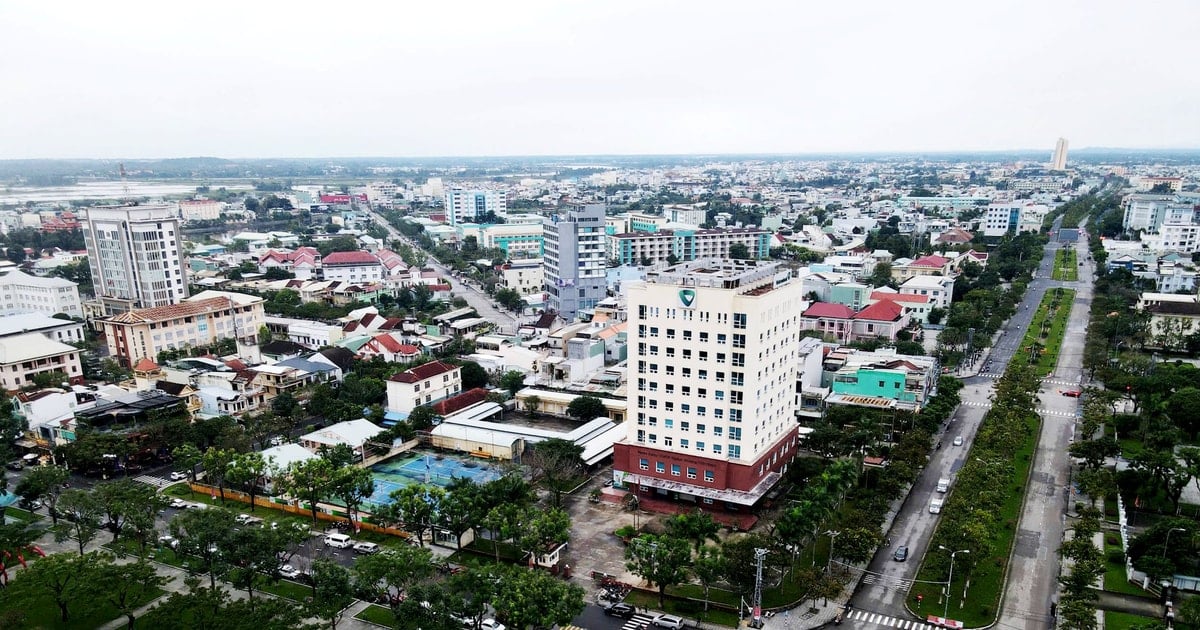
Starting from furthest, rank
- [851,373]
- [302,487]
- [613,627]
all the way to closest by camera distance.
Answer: [851,373] → [302,487] → [613,627]

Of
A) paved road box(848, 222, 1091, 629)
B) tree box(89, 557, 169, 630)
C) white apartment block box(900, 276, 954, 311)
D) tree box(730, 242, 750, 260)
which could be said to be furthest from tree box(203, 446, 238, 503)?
tree box(730, 242, 750, 260)

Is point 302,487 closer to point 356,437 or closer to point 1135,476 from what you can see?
point 356,437

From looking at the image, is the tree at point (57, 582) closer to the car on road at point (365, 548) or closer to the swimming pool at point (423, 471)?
the car on road at point (365, 548)

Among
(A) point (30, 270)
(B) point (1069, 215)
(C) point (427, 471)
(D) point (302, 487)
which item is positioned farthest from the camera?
(B) point (1069, 215)

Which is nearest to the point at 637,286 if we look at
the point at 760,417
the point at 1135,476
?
the point at 760,417

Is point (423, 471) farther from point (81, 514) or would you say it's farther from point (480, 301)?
point (480, 301)

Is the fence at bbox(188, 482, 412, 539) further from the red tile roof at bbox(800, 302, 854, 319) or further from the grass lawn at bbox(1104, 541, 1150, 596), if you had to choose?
the red tile roof at bbox(800, 302, 854, 319)

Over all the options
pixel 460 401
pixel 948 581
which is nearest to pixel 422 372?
pixel 460 401
